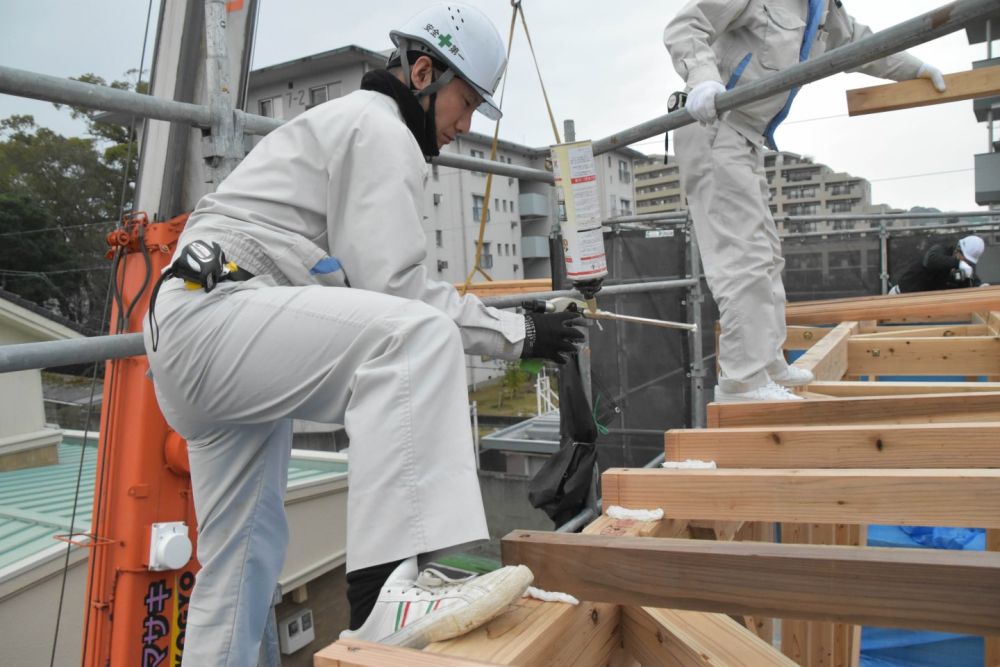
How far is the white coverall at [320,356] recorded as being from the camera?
1252 millimetres

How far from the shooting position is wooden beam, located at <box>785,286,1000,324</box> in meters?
4.88

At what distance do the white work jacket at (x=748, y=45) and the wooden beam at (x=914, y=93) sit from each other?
184 mm

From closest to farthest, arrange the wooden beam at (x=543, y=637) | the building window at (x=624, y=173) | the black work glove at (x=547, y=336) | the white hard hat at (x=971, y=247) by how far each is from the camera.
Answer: the wooden beam at (x=543, y=637)
the black work glove at (x=547, y=336)
the white hard hat at (x=971, y=247)
the building window at (x=624, y=173)

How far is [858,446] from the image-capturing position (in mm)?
1972

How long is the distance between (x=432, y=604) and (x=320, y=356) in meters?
→ 0.52

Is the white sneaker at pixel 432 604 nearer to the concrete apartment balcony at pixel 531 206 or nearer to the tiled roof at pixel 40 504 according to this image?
the tiled roof at pixel 40 504

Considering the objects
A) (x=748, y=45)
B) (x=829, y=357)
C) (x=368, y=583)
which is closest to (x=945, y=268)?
(x=829, y=357)

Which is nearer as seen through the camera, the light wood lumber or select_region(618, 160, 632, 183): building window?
the light wood lumber

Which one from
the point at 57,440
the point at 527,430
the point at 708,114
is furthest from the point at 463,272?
the point at 708,114

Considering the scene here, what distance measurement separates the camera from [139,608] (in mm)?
2078

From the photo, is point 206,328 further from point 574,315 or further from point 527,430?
point 527,430

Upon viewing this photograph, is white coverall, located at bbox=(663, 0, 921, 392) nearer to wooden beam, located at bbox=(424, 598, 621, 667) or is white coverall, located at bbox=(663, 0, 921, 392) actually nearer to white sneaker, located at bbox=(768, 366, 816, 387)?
white sneaker, located at bbox=(768, 366, 816, 387)

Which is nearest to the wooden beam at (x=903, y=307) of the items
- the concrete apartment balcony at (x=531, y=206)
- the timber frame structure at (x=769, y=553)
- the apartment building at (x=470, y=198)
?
the timber frame structure at (x=769, y=553)

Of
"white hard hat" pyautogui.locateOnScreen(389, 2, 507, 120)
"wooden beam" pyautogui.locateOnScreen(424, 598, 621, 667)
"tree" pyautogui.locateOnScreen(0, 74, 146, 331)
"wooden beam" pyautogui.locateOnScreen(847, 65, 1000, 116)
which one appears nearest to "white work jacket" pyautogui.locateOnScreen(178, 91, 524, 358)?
"white hard hat" pyautogui.locateOnScreen(389, 2, 507, 120)
